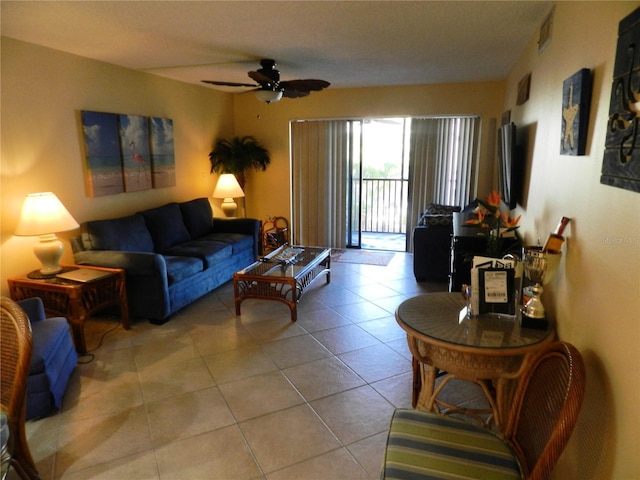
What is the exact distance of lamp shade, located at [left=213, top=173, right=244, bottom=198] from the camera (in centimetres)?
546

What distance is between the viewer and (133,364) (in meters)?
2.89

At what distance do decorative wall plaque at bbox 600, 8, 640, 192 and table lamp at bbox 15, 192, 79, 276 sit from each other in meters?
3.48

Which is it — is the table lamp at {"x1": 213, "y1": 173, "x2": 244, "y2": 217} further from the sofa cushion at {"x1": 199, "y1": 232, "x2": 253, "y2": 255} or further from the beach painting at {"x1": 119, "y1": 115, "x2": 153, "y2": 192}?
the beach painting at {"x1": 119, "y1": 115, "x2": 153, "y2": 192}

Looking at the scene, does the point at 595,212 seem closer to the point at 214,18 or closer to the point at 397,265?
the point at 214,18

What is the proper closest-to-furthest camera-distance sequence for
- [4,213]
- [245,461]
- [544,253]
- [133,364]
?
[544,253], [245,461], [133,364], [4,213]

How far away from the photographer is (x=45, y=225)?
10.1 ft

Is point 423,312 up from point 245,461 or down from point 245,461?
up

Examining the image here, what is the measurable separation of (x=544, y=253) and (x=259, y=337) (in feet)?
7.42

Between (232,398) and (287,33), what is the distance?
2573 millimetres

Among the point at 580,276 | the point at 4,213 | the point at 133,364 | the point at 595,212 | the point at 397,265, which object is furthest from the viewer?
the point at 397,265

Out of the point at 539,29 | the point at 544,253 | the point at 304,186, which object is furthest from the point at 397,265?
the point at 544,253

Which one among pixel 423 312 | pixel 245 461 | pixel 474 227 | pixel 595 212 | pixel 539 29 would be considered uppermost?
pixel 539 29

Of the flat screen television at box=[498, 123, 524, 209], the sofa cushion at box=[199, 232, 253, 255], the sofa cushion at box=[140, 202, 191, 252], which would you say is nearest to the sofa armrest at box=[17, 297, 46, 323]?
the sofa cushion at box=[140, 202, 191, 252]

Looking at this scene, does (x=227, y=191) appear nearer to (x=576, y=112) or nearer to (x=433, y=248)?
(x=433, y=248)
